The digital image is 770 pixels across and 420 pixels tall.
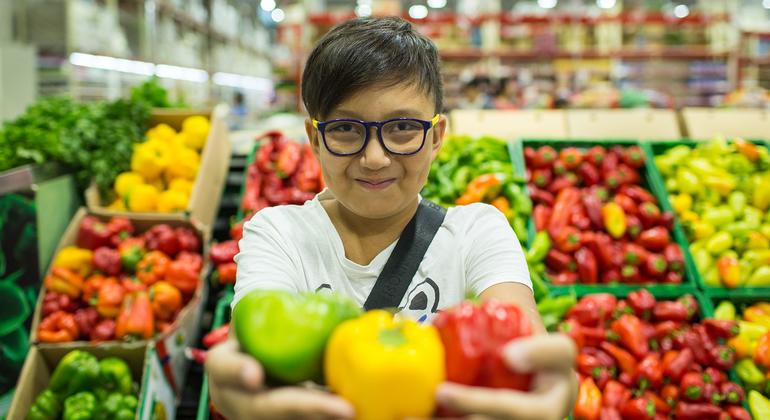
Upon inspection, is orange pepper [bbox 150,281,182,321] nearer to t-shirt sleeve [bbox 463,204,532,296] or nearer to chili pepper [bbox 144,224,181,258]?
chili pepper [bbox 144,224,181,258]

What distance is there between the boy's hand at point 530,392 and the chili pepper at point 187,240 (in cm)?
247

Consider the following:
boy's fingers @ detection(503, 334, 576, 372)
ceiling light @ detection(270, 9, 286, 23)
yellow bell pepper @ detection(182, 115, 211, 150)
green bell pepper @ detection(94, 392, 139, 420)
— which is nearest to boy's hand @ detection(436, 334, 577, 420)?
boy's fingers @ detection(503, 334, 576, 372)

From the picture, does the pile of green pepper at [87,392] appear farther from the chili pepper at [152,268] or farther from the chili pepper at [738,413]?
the chili pepper at [738,413]

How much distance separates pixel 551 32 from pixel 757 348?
27.8 ft

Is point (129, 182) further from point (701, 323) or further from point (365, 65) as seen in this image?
point (701, 323)

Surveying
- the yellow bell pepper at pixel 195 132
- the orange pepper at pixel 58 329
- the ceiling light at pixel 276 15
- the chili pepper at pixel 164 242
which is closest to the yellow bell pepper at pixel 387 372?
the orange pepper at pixel 58 329

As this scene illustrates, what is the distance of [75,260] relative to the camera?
2.79m

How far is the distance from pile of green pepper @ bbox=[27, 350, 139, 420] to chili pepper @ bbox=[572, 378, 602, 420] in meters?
1.71

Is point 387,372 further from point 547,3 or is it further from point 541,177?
point 547,3

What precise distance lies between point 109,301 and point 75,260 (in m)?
0.35

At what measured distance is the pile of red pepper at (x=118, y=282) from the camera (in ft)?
8.40

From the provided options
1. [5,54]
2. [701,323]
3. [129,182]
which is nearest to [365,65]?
[701,323]

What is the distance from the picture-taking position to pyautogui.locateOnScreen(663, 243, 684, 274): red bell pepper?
277 centimetres

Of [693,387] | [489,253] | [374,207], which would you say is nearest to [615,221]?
[693,387]
